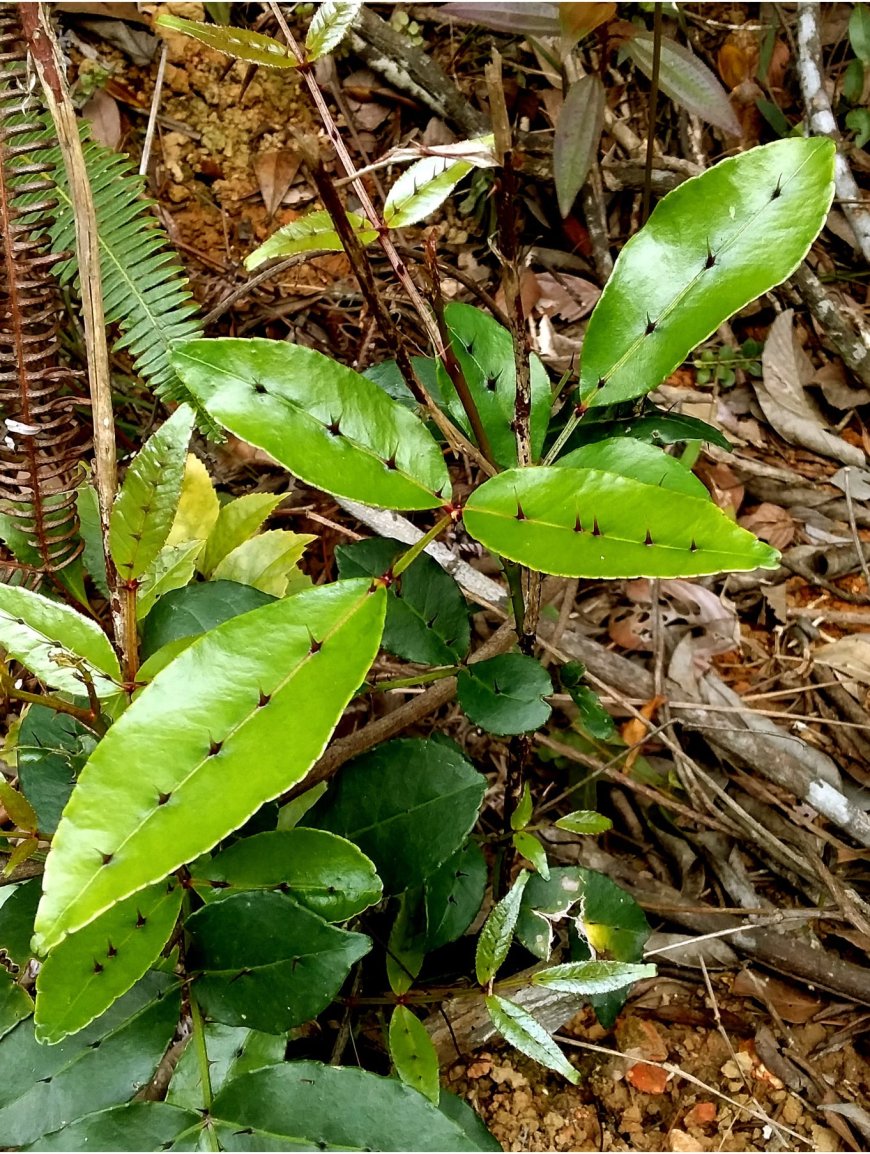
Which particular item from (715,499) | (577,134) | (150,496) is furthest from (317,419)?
(715,499)

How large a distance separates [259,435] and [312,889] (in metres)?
0.38

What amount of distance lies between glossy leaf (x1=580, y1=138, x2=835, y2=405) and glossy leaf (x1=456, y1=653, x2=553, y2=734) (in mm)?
259

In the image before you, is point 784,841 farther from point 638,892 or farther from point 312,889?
point 312,889

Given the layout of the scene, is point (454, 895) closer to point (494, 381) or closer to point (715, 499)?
point (494, 381)

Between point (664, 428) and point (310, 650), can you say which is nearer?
point (310, 650)

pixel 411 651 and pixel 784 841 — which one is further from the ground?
pixel 411 651

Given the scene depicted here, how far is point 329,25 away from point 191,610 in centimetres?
48

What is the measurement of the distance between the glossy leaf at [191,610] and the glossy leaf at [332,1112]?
0.37 m

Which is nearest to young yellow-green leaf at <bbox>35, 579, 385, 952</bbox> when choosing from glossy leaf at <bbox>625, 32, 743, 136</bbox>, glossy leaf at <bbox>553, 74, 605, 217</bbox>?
glossy leaf at <bbox>553, 74, 605, 217</bbox>

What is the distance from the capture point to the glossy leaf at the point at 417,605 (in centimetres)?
86

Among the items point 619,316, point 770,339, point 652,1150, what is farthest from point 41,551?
point 770,339

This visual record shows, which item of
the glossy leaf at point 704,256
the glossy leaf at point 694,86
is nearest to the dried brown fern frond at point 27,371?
the glossy leaf at point 704,256

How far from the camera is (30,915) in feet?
2.40

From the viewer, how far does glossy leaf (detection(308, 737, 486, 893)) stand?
32.4 inches
